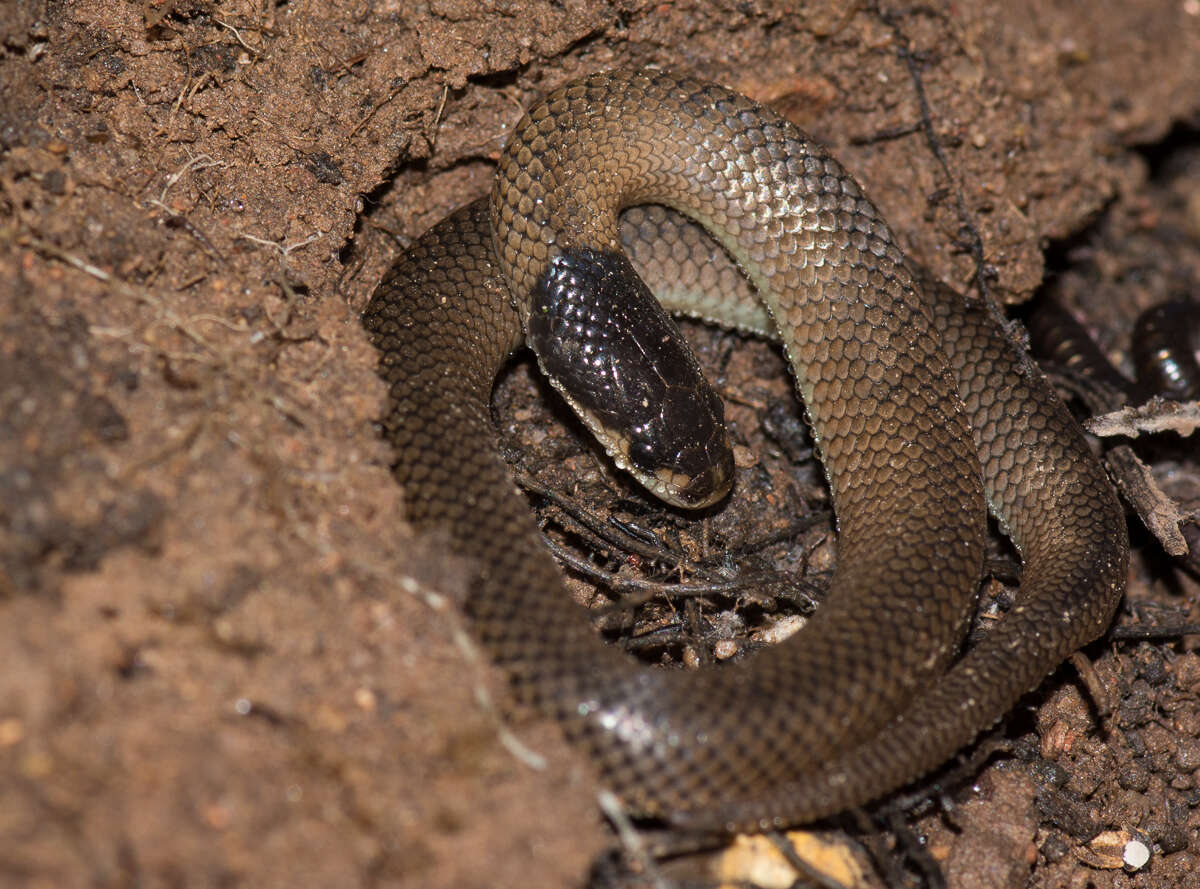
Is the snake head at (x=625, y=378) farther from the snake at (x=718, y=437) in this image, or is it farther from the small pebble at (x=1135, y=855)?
the small pebble at (x=1135, y=855)

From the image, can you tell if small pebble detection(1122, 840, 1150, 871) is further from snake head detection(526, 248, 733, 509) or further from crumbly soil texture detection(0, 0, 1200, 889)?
snake head detection(526, 248, 733, 509)

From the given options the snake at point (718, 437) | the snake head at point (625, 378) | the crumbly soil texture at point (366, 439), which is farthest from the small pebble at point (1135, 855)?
the snake head at point (625, 378)

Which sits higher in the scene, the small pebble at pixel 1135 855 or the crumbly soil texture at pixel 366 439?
the crumbly soil texture at pixel 366 439

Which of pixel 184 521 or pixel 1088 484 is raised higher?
pixel 1088 484

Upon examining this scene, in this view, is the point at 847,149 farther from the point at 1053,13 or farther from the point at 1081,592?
the point at 1081,592

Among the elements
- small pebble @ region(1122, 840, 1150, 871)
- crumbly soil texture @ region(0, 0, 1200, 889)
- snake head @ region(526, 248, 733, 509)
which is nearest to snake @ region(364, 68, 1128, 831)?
snake head @ region(526, 248, 733, 509)

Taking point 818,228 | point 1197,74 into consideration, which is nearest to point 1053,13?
point 1197,74
